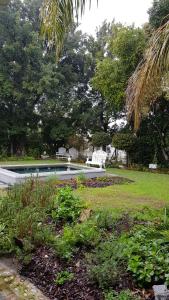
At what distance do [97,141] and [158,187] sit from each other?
8.45 m

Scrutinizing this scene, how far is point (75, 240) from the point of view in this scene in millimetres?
4410

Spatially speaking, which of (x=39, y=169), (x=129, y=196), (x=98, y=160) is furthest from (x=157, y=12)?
(x=129, y=196)

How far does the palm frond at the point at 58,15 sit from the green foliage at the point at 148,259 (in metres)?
3.06

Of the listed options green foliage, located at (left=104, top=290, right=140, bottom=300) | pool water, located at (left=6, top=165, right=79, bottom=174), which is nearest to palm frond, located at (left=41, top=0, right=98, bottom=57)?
green foliage, located at (left=104, top=290, right=140, bottom=300)

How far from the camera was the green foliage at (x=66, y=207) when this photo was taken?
5.70m

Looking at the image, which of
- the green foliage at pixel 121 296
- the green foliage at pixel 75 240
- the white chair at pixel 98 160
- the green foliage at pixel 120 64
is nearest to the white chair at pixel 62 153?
the white chair at pixel 98 160

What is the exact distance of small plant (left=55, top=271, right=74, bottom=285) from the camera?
3.65m

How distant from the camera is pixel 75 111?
2123cm

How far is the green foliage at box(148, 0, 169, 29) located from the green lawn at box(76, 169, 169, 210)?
760cm

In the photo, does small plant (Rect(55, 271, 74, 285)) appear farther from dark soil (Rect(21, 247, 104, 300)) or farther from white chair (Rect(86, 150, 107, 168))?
white chair (Rect(86, 150, 107, 168))

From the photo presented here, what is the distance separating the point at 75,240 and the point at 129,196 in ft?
13.8

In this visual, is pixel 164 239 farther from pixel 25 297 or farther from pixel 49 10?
pixel 49 10

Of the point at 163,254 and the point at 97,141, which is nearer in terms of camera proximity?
the point at 163,254

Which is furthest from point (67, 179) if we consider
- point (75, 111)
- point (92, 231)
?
point (75, 111)
